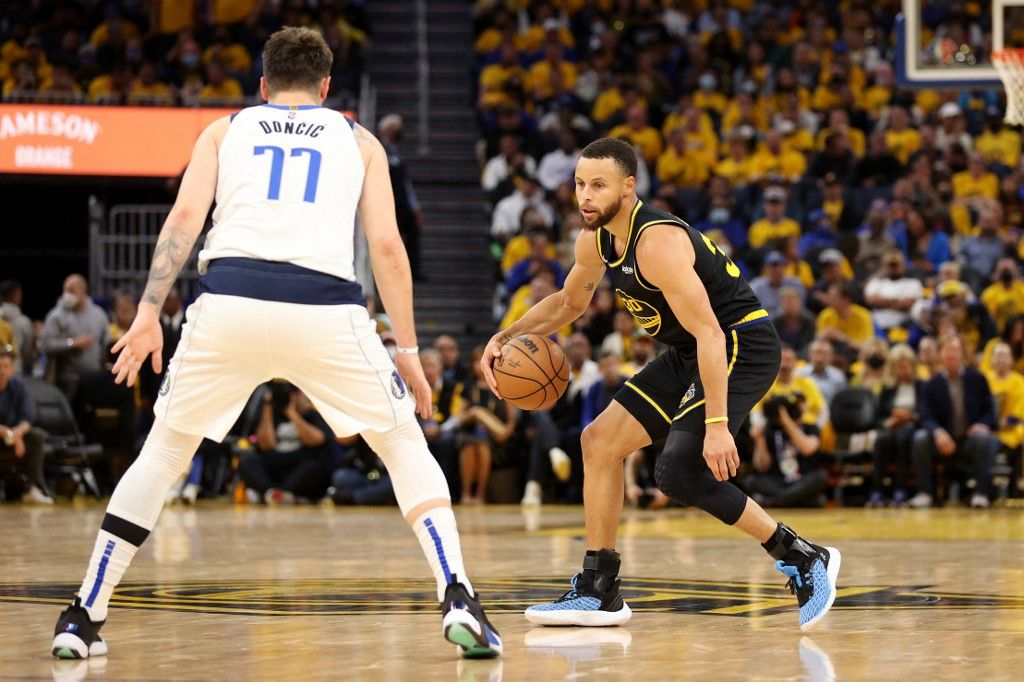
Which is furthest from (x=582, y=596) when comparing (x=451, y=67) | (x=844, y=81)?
(x=451, y=67)

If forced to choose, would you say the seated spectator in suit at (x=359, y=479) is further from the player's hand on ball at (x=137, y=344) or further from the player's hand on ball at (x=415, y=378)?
the player's hand on ball at (x=137, y=344)

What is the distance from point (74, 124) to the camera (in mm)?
18844

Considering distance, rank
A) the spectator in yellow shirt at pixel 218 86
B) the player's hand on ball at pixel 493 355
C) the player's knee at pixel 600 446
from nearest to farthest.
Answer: the player's knee at pixel 600 446
the player's hand on ball at pixel 493 355
the spectator in yellow shirt at pixel 218 86

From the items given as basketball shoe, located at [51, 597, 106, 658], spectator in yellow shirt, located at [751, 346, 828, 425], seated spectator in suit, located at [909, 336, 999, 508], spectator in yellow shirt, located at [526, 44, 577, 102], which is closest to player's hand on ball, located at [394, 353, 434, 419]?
basketball shoe, located at [51, 597, 106, 658]

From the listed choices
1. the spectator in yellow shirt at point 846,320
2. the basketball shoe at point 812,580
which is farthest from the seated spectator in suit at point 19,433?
the basketball shoe at point 812,580

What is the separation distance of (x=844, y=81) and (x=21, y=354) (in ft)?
35.1

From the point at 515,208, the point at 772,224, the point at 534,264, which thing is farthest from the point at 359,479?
the point at 772,224

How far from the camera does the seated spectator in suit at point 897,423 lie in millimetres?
15273

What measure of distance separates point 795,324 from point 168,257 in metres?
11.7

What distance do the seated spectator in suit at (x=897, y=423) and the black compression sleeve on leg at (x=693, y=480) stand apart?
938 cm

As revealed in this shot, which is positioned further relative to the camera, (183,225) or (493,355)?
(493,355)

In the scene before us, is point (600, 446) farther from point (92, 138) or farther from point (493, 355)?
point (92, 138)

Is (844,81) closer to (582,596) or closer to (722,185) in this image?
(722,185)

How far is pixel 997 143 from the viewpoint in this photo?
1967cm
